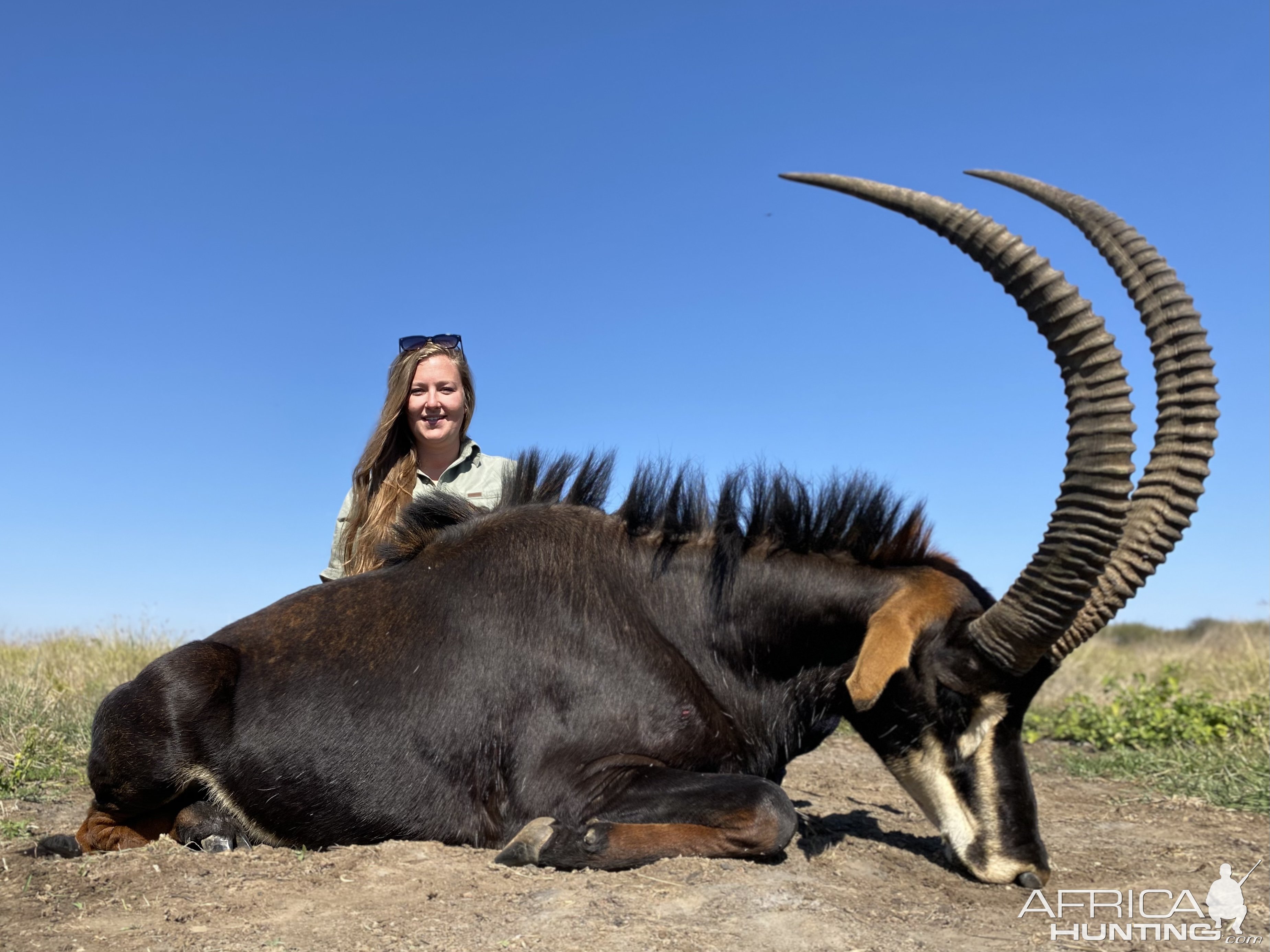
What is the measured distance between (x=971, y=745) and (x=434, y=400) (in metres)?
4.50

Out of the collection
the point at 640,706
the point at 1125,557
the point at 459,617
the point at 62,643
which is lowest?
the point at 62,643

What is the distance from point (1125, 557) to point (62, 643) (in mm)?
13717

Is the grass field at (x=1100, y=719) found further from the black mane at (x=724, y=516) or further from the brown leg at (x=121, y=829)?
the black mane at (x=724, y=516)

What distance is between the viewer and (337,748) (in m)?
5.25

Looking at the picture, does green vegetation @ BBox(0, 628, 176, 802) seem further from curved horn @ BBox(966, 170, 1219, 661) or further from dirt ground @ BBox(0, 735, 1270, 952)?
curved horn @ BBox(966, 170, 1219, 661)

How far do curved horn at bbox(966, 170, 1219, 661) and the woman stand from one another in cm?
413

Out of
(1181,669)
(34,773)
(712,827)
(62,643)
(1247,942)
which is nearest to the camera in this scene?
(1247,942)

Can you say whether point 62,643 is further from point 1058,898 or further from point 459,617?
point 1058,898

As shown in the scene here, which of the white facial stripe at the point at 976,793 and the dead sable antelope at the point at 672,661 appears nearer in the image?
the dead sable antelope at the point at 672,661

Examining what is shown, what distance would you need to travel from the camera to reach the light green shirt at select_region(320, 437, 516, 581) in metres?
7.67

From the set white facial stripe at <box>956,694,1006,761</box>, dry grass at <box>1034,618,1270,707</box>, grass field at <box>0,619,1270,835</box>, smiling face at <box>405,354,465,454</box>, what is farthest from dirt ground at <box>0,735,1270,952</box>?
smiling face at <box>405,354,465,454</box>

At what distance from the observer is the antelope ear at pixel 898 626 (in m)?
4.54

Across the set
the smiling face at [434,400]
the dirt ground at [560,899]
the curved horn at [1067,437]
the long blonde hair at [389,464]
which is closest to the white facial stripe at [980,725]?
the curved horn at [1067,437]

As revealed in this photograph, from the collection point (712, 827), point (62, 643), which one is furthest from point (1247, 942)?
point (62, 643)
